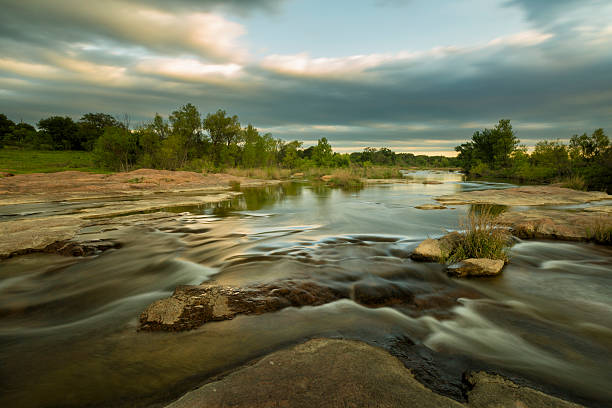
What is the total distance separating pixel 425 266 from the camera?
17.7 feet

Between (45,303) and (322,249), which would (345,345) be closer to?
(322,249)

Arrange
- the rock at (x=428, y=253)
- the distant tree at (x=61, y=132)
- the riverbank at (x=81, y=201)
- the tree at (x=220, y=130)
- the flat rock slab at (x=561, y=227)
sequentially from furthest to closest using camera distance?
the distant tree at (x=61, y=132), the tree at (x=220, y=130), the flat rock slab at (x=561, y=227), the riverbank at (x=81, y=201), the rock at (x=428, y=253)

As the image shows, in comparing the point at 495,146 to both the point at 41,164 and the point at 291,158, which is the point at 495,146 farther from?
the point at 41,164

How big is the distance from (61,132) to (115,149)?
48750mm

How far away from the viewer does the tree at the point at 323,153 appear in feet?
220

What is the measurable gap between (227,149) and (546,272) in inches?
2169

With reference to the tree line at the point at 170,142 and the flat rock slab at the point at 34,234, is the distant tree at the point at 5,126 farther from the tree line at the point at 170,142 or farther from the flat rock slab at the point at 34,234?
the flat rock slab at the point at 34,234

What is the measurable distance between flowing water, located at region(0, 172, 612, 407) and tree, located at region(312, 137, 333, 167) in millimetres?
60726

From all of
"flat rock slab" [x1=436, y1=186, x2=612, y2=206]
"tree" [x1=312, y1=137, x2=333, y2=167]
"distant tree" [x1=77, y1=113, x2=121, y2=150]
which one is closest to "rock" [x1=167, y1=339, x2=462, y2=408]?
"flat rock slab" [x1=436, y1=186, x2=612, y2=206]

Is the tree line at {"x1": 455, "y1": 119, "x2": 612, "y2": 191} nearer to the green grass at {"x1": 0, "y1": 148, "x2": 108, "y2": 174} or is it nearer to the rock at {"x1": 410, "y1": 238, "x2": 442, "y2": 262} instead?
the rock at {"x1": 410, "y1": 238, "x2": 442, "y2": 262}

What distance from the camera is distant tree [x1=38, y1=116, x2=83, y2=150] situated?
202ft

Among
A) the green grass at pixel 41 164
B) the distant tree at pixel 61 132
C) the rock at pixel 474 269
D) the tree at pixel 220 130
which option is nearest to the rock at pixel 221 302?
the rock at pixel 474 269

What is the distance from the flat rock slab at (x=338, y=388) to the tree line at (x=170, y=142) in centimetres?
3517

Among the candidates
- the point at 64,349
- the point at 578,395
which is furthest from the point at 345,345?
the point at 64,349
